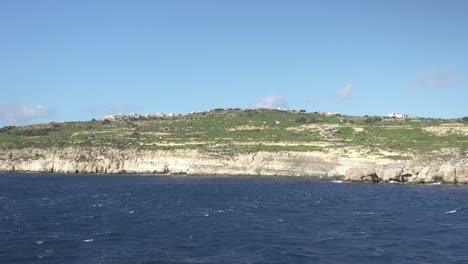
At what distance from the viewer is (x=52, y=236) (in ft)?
152

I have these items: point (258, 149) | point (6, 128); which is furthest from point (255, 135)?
point (6, 128)

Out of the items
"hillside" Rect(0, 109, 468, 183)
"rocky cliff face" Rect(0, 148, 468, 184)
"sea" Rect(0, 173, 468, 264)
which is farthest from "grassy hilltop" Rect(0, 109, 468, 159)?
"sea" Rect(0, 173, 468, 264)

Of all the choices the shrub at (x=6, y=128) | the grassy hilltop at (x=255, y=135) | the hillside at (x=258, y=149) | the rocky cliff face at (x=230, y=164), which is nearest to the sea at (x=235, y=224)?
the rocky cliff face at (x=230, y=164)

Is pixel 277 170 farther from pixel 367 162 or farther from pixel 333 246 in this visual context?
pixel 333 246

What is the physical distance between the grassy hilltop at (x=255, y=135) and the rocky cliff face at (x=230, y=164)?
311 cm

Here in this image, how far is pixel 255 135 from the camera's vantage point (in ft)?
449

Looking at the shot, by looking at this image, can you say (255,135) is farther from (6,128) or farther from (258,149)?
(6,128)

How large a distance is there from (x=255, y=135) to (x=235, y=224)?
280ft

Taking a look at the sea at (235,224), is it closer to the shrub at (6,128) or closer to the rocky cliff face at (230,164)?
the rocky cliff face at (230,164)

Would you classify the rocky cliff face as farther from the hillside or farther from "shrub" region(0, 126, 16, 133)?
"shrub" region(0, 126, 16, 133)

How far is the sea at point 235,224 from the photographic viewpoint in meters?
40.2

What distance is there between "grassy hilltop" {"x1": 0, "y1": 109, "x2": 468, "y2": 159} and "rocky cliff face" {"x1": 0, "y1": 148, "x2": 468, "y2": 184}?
A: 311 cm

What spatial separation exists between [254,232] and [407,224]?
15.3 metres

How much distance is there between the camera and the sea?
40.2 m
